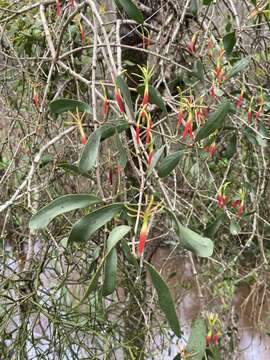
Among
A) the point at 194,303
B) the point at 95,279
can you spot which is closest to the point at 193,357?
the point at 95,279

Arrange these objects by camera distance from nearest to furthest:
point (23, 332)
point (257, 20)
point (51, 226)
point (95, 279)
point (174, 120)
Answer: point (95, 279), point (23, 332), point (51, 226), point (257, 20), point (174, 120)

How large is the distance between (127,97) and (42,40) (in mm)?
909

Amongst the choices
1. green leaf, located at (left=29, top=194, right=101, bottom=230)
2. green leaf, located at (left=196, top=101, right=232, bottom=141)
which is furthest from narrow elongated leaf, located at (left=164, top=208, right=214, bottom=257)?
green leaf, located at (left=196, top=101, right=232, bottom=141)

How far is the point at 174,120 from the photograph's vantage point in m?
1.55

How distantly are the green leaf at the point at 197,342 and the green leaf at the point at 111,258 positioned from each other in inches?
6.5

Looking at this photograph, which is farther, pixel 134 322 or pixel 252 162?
pixel 252 162

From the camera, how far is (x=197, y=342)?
0.68m

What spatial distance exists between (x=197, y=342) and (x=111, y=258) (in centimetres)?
21

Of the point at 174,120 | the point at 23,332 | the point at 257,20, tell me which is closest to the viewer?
the point at 23,332

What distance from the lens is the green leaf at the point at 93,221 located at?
22.1 inches

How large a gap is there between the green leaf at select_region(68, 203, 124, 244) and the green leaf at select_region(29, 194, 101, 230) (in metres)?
0.02

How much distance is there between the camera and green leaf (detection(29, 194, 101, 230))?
1.90 feet

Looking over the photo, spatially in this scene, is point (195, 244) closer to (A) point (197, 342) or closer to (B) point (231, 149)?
(A) point (197, 342)

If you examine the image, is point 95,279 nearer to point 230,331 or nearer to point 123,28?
point 123,28
